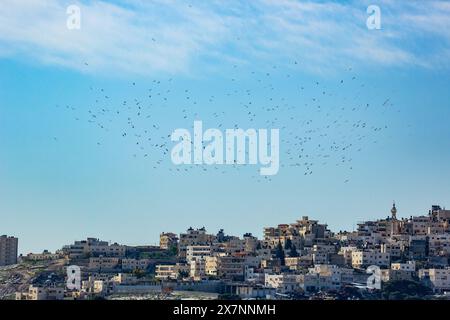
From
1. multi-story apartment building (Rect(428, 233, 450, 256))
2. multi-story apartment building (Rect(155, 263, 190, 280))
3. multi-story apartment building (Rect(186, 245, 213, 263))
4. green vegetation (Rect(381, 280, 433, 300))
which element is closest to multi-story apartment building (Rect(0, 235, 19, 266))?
multi-story apartment building (Rect(155, 263, 190, 280))

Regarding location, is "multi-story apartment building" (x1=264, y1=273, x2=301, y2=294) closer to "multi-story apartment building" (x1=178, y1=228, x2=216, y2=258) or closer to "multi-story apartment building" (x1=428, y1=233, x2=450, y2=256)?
"multi-story apartment building" (x1=178, y1=228, x2=216, y2=258)

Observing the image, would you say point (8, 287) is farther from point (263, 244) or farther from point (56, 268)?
point (263, 244)

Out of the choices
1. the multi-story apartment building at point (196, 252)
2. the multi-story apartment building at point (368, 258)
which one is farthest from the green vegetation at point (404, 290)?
the multi-story apartment building at point (196, 252)

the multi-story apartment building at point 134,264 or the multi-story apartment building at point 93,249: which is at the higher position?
the multi-story apartment building at point 93,249

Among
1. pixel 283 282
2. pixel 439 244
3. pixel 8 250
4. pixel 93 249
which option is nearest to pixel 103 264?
pixel 93 249

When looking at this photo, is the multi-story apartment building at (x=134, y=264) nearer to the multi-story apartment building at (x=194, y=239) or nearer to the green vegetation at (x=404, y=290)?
the multi-story apartment building at (x=194, y=239)
